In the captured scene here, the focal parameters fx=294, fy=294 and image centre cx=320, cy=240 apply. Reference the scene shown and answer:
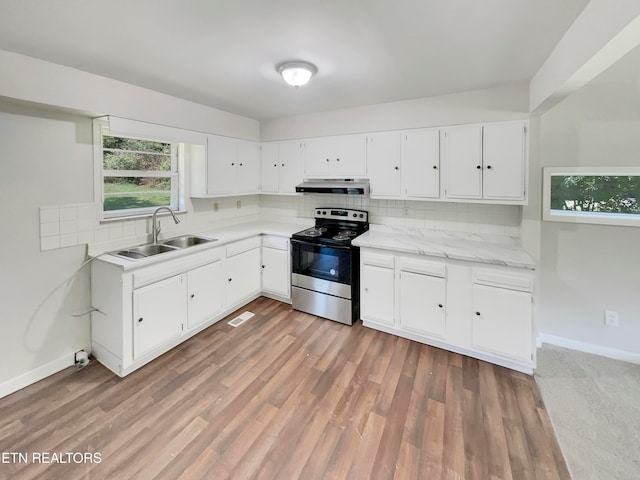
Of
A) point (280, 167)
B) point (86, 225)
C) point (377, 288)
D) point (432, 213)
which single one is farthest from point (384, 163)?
point (86, 225)

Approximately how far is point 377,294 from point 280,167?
7.09 feet

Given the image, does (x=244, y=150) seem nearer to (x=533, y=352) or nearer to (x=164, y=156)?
(x=164, y=156)

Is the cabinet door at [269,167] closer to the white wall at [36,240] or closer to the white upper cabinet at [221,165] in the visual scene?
the white upper cabinet at [221,165]

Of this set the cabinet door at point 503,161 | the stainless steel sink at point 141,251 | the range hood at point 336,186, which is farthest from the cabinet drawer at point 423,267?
the stainless steel sink at point 141,251

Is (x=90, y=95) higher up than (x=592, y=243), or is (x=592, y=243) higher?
(x=90, y=95)

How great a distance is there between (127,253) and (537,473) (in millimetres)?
3408

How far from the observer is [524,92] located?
8.42 feet

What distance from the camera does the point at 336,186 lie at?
3.53 metres

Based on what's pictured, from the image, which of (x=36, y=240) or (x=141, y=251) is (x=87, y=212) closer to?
(x=36, y=240)

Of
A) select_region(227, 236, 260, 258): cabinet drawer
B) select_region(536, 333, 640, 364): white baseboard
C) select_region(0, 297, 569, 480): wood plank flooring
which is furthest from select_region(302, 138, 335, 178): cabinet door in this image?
select_region(536, 333, 640, 364): white baseboard

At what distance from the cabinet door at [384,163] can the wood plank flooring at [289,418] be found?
169cm

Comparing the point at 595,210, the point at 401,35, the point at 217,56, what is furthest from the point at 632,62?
the point at 217,56

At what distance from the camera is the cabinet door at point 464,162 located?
279 cm

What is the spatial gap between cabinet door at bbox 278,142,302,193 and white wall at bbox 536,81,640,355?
2572 mm
